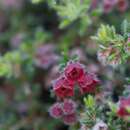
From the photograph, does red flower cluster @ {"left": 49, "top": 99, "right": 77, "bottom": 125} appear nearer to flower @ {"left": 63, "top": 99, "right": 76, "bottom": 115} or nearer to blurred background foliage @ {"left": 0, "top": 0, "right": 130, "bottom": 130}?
flower @ {"left": 63, "top": 99, "right": 76, "bottom": 115}

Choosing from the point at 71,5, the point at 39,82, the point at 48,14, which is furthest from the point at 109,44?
the point at 48,14

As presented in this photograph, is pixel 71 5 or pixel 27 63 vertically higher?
pixel 71 5

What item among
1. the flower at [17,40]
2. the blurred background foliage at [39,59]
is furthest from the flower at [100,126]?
the flower at [17,40]

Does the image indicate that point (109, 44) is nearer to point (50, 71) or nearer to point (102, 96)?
point (102, 96)

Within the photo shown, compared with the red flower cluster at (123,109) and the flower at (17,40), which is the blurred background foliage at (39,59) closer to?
the flower at (17,40)

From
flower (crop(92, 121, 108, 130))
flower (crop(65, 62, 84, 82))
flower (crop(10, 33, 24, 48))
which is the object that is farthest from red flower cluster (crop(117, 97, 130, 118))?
flower (crop(10, 33, 24, 48))

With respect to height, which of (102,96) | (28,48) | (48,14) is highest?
(48,14)

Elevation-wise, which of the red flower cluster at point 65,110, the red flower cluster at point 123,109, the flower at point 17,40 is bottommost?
the red flower cluster at point 123,109
